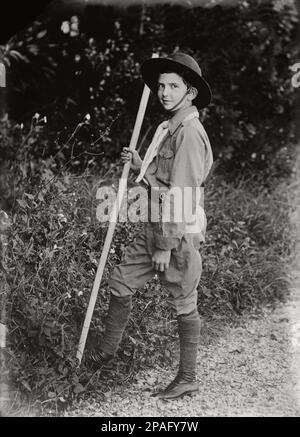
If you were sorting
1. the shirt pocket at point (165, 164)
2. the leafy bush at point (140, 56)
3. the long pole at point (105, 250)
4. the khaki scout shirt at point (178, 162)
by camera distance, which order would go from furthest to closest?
1. the leafy bush at point (140, 56)
2. the long pole at point (105, 250)
3. the shirt pocket at point (165, 164)
4. the khaki scout shirt at point (178, 162)

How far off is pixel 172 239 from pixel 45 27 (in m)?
2.76

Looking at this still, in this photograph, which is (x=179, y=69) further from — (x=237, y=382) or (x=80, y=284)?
(x=237, y=382)

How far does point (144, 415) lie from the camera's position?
3398 mm

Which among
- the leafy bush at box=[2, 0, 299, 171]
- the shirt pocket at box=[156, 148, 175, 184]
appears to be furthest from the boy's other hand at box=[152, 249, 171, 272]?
the leafy bush at box=[2, 0, 299, 171]

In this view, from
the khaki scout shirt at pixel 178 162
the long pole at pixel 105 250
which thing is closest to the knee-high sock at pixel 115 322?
the long pole at pixel 105 250

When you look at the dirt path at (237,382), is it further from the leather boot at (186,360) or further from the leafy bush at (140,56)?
the leafy bush at (140,56)

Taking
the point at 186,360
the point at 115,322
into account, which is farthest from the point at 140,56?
the point at 186,360

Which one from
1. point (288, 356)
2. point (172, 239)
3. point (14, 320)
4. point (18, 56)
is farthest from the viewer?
point (18, 56)

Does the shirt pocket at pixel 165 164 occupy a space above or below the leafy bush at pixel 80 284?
above

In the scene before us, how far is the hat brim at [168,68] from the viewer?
3396 millimetres

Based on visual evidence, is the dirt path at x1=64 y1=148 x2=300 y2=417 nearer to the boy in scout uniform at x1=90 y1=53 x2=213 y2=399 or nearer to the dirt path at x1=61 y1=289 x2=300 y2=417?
the dirt path at x1=61 y1=289 x2=300 y2=417

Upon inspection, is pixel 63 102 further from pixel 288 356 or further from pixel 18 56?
pixel 288 356

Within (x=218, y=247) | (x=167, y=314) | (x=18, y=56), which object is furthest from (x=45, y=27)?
(x=167, y=314)

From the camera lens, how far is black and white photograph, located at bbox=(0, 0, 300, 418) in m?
3.46
